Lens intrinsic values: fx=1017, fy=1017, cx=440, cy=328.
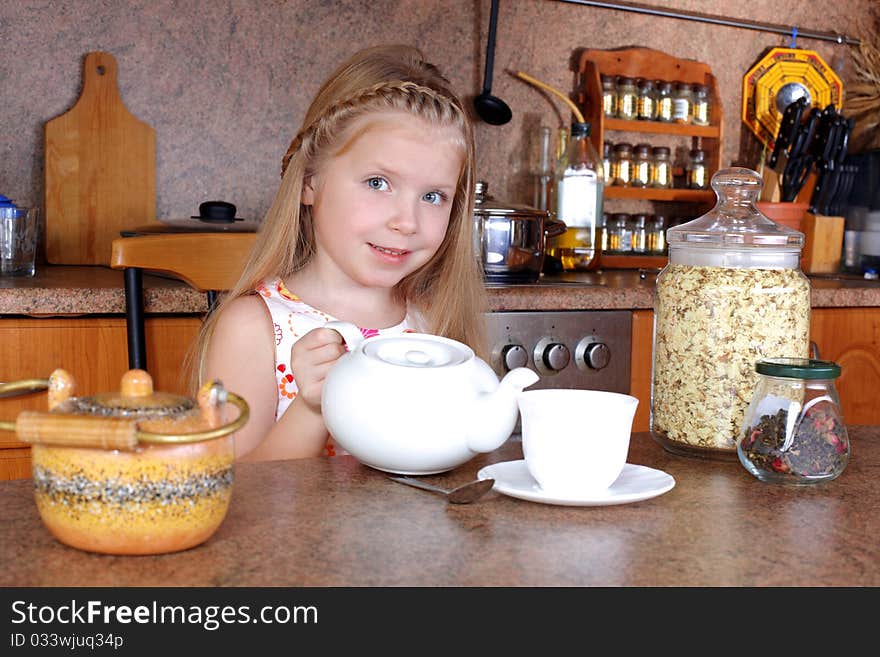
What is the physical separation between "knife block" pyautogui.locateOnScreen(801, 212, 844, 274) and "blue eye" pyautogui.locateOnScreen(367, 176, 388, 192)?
1580 mm

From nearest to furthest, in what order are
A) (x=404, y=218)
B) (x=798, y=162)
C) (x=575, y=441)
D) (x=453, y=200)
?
(x=575, y=441)
(x=404, y=218)
(x=453, y=200)
(x=798, y=162)

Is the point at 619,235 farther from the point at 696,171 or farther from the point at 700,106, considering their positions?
the point at 700,106

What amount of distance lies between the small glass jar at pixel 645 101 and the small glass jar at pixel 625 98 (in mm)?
20

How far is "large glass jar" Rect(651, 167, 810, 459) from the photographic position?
2.82ft

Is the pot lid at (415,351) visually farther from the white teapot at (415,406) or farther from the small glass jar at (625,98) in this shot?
the small glass jar at (625,98)

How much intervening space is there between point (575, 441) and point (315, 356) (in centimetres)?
30

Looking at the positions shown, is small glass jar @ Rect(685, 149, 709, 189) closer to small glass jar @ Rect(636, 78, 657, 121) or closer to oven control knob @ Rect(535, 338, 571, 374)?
small glass jar @ Rect(636, 78, 657, 121)

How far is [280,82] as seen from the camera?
88.5 inches

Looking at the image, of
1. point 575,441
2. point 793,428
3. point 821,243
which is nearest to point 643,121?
point 821,243

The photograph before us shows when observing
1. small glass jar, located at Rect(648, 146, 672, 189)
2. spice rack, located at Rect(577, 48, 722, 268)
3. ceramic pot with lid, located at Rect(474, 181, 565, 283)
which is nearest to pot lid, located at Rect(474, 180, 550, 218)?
ceramic pot with lid, located at Rect(474, 181, 565, 283)

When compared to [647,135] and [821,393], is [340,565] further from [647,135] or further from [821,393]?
[647,135]

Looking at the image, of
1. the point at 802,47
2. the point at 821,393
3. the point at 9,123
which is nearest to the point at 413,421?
the point at 821,393

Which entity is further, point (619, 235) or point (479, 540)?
point (619, 235)

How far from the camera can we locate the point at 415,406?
2.42 feet
